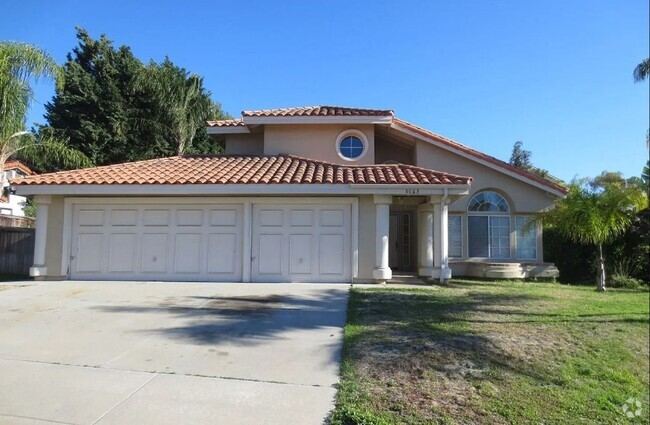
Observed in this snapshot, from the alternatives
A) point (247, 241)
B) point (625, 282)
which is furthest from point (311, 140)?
point (625, 282)

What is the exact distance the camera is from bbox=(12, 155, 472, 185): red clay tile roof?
39.6ft

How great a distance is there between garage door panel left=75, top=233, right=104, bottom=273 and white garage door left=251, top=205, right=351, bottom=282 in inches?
170

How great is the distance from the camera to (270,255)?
1224cm

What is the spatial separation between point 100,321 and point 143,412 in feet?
12.8

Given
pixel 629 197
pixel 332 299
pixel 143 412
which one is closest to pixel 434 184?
pixel 332 299

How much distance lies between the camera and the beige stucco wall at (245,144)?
55.2 feet

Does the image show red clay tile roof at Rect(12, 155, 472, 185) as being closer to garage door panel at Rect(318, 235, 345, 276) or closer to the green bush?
garage door panel at Rect(318, 235, 345, 276)

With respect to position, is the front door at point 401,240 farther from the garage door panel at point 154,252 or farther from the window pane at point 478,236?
the garage door panel at point 154,252

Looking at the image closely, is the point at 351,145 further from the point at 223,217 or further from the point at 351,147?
the point at 223,217

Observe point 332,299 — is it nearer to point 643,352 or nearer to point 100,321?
point 100,321

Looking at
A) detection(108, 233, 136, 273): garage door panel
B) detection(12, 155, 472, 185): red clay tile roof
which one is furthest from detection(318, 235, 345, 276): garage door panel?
detection(108, 233, 136, 273): garage door panel

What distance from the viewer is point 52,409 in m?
4.12

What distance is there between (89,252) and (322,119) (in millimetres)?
8111

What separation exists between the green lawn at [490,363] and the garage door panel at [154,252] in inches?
244
